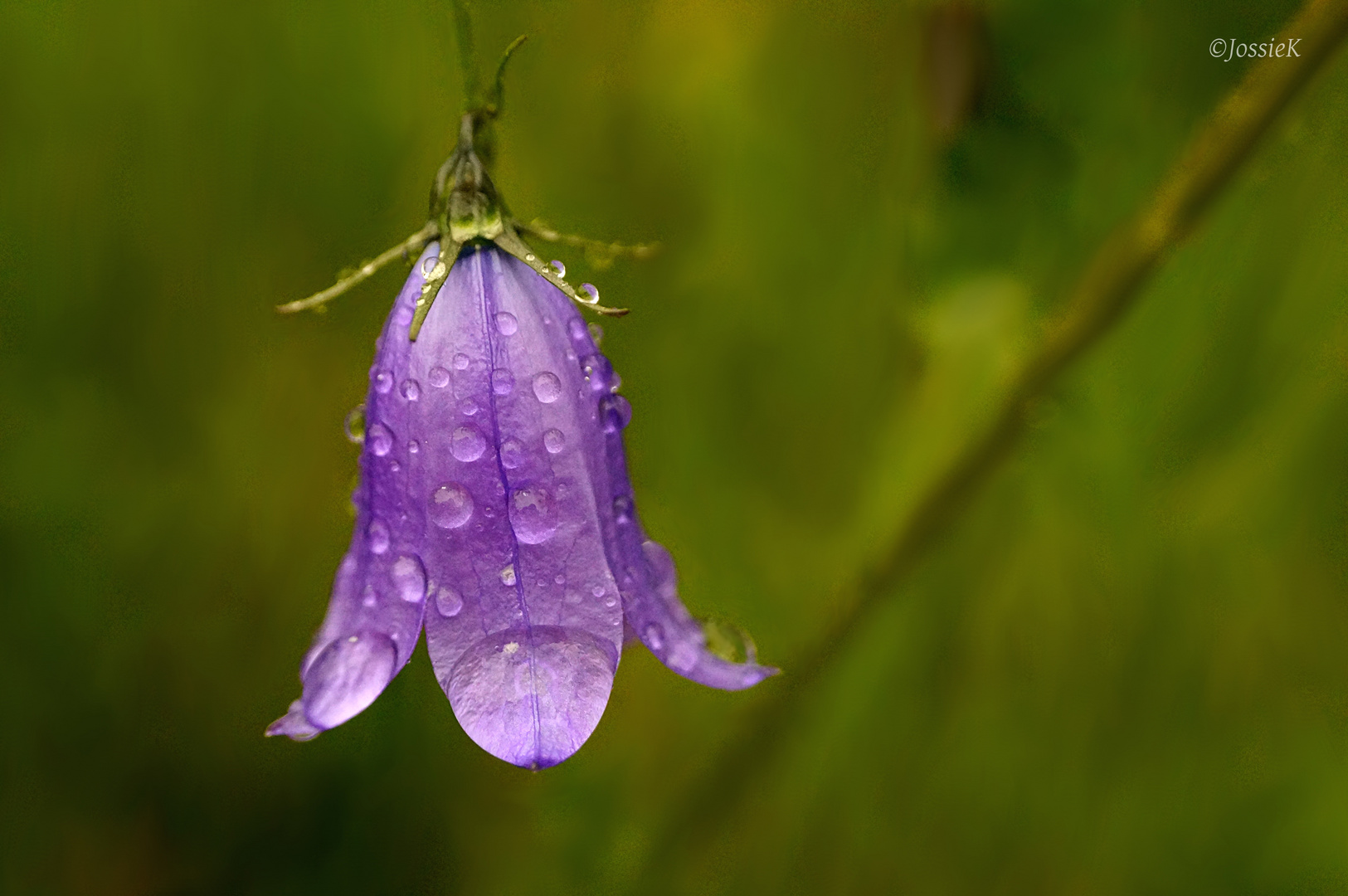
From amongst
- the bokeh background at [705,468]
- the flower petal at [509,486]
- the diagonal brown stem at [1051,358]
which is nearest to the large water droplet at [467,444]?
the flower petal at [509,486]

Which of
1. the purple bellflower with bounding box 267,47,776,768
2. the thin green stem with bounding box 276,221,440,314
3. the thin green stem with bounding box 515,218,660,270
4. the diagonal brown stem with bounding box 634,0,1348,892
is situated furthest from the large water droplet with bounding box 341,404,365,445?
the diagonal brown stem with bounding box 634,0,1348,892

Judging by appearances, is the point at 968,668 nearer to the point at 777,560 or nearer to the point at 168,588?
the point at 777,560

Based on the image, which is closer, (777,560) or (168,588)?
(168,588)

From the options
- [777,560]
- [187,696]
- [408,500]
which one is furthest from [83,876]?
[777,560]

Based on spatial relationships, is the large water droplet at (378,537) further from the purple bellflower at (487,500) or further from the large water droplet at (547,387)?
the large water droplet at (547,387)

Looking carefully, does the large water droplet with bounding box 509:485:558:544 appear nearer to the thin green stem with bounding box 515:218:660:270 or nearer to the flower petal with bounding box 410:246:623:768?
the flower petal with bounding box 410:246:623:768

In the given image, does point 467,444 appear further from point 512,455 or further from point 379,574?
point 379,574
